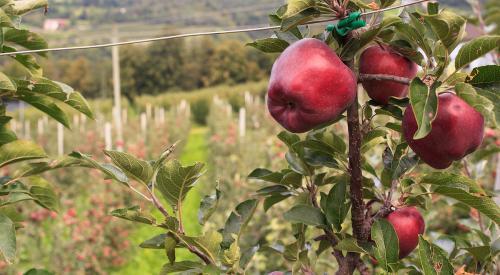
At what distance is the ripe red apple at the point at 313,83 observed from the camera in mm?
806

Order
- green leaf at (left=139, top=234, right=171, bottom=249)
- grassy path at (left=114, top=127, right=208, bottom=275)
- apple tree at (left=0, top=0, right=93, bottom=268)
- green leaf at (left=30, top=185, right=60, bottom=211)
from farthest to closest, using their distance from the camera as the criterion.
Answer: grassy path at (left=114, top=127, right=208, bottom=275), green leaf at (left=30, top=185, right=60, bottom=211), apple tree at (left=0, top=0, right=93, bottom=268), green leaf at (left=139, top=234, right=171, bottom=249)

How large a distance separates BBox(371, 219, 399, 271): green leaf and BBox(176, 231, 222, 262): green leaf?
0.23 meters

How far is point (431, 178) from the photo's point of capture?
904mm

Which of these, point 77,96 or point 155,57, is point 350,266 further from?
point 155,57

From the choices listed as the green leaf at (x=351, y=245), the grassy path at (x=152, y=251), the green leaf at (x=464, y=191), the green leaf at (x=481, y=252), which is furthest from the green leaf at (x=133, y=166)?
the grassy path at (x=152, y=251)

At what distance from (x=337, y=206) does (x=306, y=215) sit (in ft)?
0.17

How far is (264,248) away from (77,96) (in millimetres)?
449

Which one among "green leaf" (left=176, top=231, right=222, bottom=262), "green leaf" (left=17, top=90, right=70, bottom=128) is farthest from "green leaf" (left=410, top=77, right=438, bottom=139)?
"green leaf" (left=17, top=90, right=70, bottom=128)

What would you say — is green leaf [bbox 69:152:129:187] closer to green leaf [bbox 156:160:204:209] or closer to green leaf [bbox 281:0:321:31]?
green leaf [bbox 156:160:204:209]

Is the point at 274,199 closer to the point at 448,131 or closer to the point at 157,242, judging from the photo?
the point at 157,242

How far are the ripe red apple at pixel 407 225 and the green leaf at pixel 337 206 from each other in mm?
77

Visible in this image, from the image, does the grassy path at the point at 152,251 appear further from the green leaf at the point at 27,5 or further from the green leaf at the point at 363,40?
the green leaf at the point at 363,40

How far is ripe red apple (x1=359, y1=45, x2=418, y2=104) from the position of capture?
89cm

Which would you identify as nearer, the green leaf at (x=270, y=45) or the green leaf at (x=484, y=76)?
the green leaf at (x=484, y=76)
